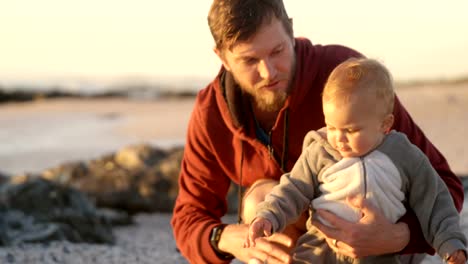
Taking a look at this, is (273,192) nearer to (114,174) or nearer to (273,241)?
(273,241)

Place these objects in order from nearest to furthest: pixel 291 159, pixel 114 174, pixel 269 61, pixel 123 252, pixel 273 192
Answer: pixel 273 192
pixel 269 61
pixel 291 159
pixel 123 252
pixel 114 174

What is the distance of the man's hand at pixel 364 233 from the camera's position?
4.68 m

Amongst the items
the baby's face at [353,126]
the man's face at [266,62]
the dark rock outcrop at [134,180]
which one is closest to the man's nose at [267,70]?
the man's face at [266,62]

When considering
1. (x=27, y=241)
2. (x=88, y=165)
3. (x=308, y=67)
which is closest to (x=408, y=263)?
(x=308, y=67)

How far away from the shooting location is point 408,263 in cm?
509

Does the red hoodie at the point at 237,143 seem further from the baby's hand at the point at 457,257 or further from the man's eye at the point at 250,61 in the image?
the baby's hand at the point at 457,257

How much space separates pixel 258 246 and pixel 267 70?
30.9 inches

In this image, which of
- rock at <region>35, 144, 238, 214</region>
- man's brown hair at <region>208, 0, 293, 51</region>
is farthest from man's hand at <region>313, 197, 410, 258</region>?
rock at <region>35, 144, 238, 214</region>

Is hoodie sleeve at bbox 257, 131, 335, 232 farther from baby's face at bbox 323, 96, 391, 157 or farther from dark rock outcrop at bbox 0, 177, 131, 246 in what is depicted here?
dark rock outcrop at bbox 0, 177, 131, 246

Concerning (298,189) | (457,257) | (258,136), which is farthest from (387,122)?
(258,136)

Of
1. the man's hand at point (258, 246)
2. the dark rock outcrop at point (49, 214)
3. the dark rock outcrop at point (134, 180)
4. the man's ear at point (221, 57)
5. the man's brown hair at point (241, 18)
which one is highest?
the man's brown hair at point (241, 18)

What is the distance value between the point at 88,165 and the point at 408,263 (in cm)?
746

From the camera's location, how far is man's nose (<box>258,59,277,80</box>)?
5.04 metres

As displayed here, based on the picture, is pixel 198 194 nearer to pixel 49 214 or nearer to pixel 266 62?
pixel 266 62
